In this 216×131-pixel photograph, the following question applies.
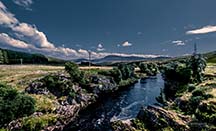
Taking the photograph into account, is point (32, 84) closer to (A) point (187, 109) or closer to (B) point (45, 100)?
(B) point (45, 100)

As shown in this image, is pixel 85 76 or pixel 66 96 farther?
pixel 85 76

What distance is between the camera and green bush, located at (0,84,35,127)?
66.8 meters

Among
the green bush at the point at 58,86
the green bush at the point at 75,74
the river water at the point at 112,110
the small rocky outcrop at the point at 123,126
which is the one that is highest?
the green bush at the point at 75,74

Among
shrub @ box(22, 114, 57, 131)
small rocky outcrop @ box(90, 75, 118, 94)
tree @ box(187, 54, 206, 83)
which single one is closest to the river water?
small rocky outcrop @ box(90, 75, 118, 94)

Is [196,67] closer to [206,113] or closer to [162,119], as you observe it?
[206,113]

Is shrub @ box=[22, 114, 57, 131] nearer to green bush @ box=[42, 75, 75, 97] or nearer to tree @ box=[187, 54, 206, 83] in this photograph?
green bush @ box=[42, 75, 75, 97]

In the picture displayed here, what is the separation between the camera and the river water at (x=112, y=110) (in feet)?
253

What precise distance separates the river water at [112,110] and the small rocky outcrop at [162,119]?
13.2 meters

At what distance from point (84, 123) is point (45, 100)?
793 inches

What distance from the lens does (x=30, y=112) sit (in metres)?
73.2

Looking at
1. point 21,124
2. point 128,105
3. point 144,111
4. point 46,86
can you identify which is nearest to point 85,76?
point 46,86

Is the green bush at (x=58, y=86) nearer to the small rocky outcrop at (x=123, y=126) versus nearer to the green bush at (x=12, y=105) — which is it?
the green bush at (x=12, y=105)

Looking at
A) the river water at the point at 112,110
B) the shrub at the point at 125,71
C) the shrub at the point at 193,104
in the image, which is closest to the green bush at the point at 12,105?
the river water at the point at 112,110

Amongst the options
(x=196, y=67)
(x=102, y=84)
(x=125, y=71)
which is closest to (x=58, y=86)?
(x=102, y=84)
